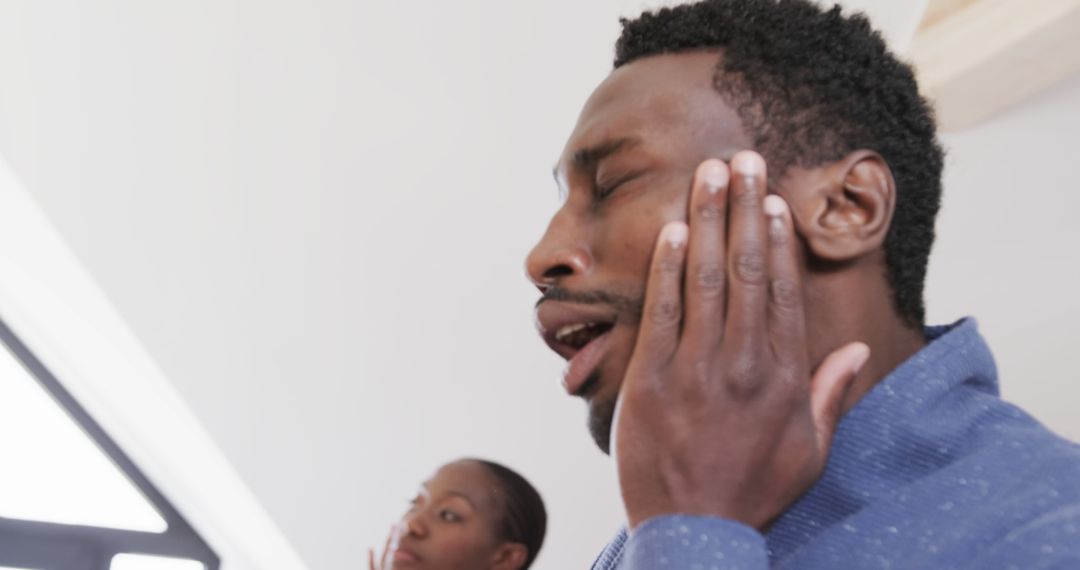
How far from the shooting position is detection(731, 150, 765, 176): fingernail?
0.76 m

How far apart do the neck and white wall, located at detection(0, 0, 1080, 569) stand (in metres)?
1.39

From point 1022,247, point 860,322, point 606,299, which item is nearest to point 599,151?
point 606,299

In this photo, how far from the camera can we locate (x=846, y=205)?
2.82 feet

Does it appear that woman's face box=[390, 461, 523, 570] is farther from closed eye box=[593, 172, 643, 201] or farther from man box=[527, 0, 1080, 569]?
closed eye box=[593, 172, 643, 201]

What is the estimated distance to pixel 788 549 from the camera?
73 centimetres

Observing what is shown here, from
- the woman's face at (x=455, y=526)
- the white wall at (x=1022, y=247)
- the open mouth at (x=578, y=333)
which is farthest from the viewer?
the white wall at (x=1022, y=247)

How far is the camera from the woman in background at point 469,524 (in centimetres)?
204

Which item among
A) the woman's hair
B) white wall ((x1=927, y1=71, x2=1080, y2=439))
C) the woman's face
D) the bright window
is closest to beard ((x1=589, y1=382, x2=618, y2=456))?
the woman's face

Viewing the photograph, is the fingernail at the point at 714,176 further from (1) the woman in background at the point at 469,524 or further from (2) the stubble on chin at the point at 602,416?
(1) the woman in background at the point at 469,524

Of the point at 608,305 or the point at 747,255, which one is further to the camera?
the point at 608,305

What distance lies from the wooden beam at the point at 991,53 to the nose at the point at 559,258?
1673 millimetres

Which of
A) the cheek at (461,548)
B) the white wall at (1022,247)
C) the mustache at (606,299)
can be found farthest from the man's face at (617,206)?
the white wall at (1022,247)

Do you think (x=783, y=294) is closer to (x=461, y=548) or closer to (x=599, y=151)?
(x=599, y=151)

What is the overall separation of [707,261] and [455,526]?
1.46 meters
